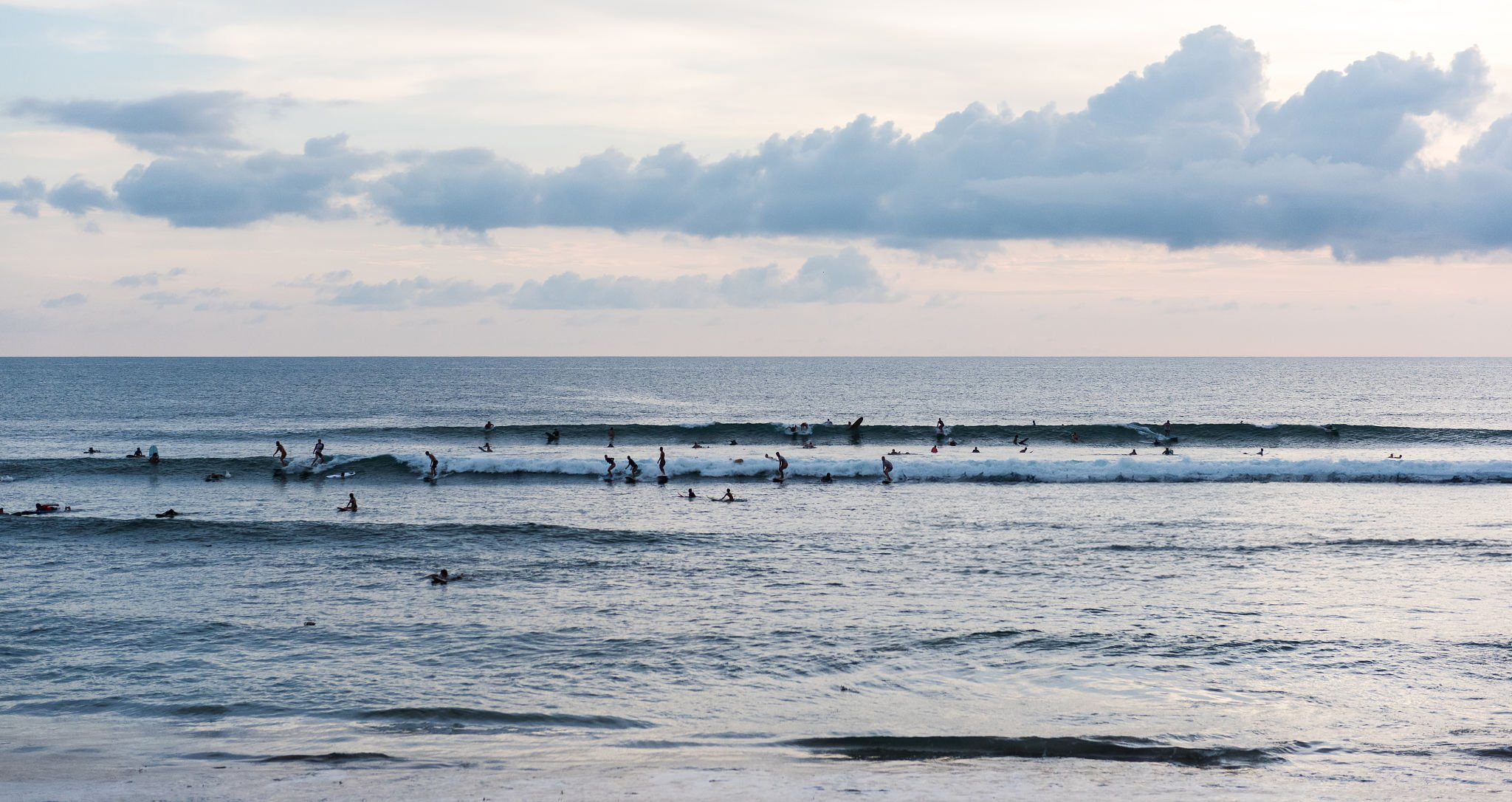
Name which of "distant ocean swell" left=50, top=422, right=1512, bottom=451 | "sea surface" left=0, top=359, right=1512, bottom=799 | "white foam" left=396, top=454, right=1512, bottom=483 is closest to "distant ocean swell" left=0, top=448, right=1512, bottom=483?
"white foam" left=396, top=454, right=1512, bottom=483

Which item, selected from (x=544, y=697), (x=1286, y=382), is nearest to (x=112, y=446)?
(x=544, y=697)

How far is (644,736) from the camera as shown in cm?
1586

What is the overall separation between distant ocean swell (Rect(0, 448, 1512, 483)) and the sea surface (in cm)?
26

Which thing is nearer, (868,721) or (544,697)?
(868,721)

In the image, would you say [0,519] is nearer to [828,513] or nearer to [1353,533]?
[828,513]

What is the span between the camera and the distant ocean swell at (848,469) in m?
45.8

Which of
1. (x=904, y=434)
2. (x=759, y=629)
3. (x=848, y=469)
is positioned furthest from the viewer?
(x=904, y=434)

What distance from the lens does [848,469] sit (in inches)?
1900

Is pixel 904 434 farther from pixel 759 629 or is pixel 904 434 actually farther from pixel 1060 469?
pixel 759 629

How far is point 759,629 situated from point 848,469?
1078 inches

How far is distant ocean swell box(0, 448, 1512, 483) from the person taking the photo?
45.8m

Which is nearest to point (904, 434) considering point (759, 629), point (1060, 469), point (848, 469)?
point (848, 469)

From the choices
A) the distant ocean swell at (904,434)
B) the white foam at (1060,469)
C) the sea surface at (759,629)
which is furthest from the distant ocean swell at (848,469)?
the distant ocean swell at (904,434)

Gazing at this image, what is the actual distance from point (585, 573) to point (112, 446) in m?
47.5
